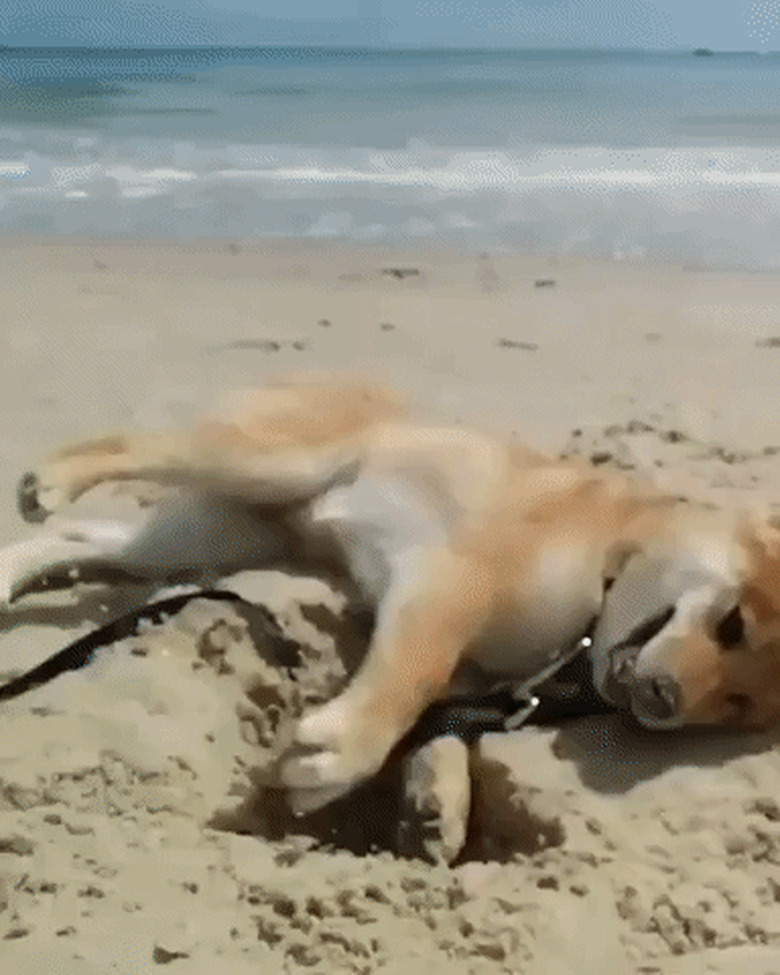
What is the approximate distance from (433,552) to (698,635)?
1.58 ft

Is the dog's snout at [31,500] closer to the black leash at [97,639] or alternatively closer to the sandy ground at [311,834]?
the sandy ground at [311,834]

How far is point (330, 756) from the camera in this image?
6.19ft

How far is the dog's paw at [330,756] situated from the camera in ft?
6.17

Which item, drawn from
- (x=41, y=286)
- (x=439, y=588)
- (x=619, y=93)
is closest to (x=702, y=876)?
(x=439, y=588)

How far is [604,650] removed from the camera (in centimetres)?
200

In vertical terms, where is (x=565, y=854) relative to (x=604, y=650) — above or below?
below

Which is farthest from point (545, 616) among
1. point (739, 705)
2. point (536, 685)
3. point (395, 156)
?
point (395, 156)

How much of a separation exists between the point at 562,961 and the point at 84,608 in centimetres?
130

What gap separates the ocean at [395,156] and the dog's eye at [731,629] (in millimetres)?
4618

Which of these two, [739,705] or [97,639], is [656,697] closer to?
[739,705]

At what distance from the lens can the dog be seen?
6.31ft

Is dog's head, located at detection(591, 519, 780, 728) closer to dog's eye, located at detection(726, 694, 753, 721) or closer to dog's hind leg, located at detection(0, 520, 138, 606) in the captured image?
dog's eye, located at detection(726, 694, 753, 721)

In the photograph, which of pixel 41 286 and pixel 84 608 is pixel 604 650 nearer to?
pixel 84 608

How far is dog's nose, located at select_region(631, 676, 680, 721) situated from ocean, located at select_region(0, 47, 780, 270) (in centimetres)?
467
